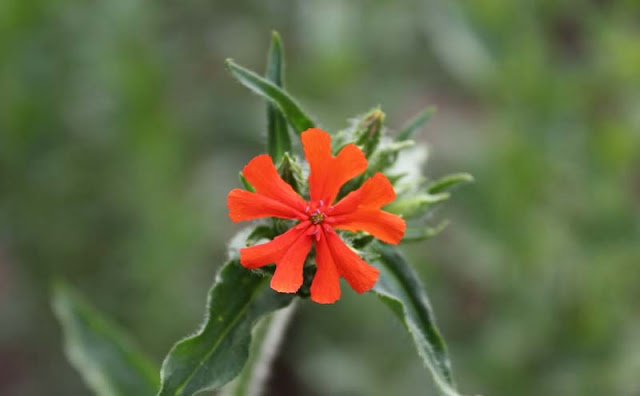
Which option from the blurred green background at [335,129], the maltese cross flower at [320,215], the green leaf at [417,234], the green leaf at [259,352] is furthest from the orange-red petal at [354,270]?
the blurred green background at [335,129]

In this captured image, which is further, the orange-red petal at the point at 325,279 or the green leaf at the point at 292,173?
the green leaf at the point at 292,173

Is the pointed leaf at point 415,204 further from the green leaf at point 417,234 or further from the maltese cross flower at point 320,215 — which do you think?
the maltese cross flower at point 320,215

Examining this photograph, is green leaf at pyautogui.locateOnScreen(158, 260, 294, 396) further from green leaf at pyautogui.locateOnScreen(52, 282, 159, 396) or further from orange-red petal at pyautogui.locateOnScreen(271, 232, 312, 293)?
green leaf at pyautogui.locateOnScreen(52, 282, 159, 396)

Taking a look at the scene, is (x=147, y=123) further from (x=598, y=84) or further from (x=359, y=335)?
(x=598, y=84)

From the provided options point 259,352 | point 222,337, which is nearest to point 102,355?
point 259,352

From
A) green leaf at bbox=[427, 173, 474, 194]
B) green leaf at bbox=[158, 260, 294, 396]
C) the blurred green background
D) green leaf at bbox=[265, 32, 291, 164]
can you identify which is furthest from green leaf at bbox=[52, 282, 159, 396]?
the blurred green background

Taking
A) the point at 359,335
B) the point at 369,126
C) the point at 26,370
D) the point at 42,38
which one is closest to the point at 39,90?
the point at 42,38
